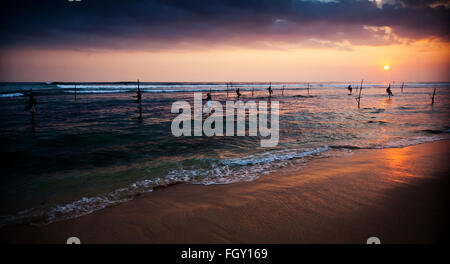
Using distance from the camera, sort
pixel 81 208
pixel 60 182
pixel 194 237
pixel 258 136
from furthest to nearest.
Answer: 1. pixel 258 136
2. pixel 60 182
3. pixel 81 208
4. pixel 194 237

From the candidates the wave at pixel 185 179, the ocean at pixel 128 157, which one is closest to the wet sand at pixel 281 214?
the wave at pixel 185 179

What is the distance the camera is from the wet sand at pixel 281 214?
3494mm

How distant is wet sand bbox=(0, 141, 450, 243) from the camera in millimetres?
3494

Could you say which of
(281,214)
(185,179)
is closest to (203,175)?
(185,179)

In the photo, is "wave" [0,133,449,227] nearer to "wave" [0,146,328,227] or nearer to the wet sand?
"wave" [0,146,328,227]

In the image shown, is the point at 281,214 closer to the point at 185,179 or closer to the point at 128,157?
the point at 185,179

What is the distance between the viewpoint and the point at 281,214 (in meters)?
4.09

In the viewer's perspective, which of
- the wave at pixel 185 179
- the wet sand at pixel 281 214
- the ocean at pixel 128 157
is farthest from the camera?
the ocean at pixel 128 157

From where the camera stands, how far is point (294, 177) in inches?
238

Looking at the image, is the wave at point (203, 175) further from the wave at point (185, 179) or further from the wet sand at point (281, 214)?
the wet sand at point (281, 214)

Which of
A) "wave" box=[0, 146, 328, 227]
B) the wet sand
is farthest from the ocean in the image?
the wet sand
